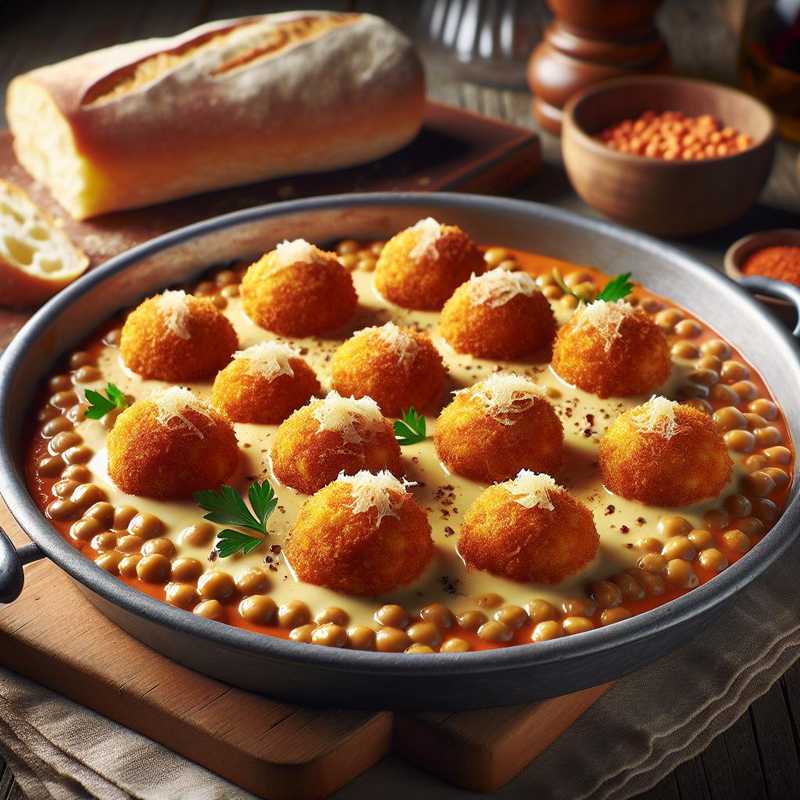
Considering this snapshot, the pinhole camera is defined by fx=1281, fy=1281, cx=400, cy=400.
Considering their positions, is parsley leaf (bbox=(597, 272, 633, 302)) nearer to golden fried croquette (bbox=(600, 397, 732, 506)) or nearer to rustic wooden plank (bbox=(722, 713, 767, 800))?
golden fried croquette (bbox=(600, 397, 732, 506))

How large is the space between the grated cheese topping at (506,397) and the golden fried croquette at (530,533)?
0.25 metres

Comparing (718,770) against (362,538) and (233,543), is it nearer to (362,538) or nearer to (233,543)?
(362,538)

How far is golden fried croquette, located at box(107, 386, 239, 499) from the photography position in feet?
9.50

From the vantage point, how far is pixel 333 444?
2869mm

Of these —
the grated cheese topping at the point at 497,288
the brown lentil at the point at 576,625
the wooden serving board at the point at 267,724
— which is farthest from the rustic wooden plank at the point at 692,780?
the grated cheese topping at the point at 497,288

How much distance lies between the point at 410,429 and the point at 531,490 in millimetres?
509

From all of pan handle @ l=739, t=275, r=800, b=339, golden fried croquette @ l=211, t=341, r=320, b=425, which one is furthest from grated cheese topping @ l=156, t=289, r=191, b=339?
pan handle @ l=739, t=275, r=800, b=339

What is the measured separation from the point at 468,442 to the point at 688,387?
715 mm

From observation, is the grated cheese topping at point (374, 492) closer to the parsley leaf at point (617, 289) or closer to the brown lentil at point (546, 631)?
the brown lentil at point (546, 631)

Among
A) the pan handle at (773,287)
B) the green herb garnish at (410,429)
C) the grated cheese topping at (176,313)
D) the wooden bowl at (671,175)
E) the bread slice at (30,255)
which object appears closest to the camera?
the green herb garnish at (410,429)

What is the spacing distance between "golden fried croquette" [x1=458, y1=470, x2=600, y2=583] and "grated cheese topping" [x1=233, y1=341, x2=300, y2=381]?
680 millimetres

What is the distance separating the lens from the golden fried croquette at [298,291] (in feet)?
11.5

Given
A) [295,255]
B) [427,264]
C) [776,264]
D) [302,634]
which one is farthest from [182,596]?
[776,264]

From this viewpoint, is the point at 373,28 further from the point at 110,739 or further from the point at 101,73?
the point at 110,739
